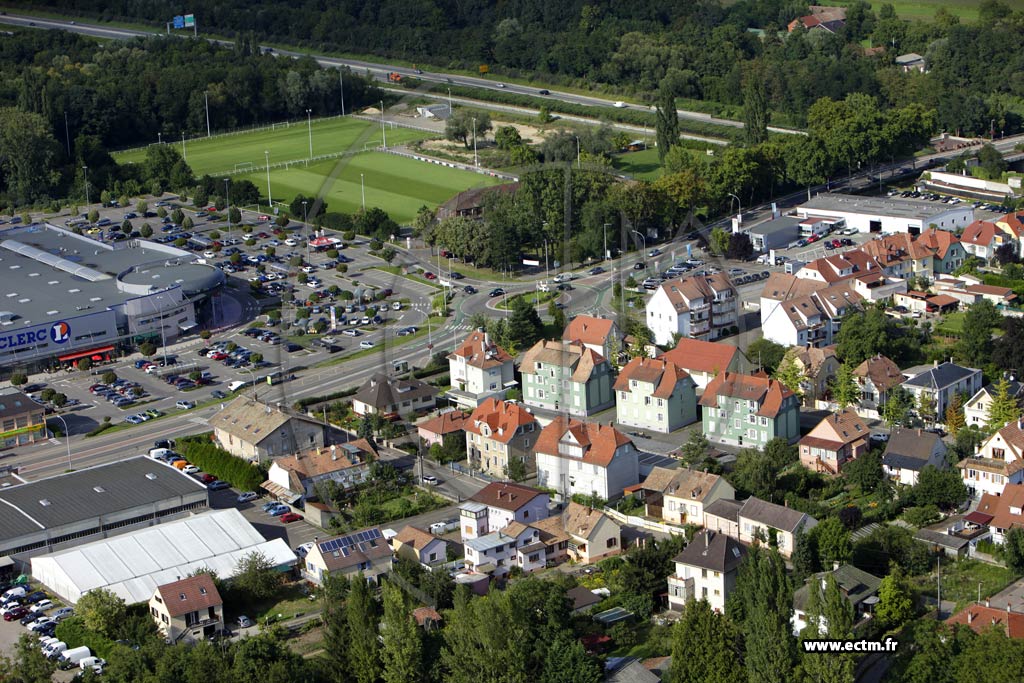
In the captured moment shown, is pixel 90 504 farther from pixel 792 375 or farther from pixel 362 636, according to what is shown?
pixel 792 375

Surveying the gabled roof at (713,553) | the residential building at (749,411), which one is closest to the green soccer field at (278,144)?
the residential building at (749,411)

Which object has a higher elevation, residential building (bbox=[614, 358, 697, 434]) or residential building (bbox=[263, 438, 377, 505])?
residential building (bbox=[614, 358, 697, 434])

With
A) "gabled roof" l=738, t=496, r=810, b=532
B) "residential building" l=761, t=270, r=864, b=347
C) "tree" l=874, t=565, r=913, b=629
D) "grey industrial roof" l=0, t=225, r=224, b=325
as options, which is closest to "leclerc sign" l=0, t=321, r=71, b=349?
"grey industrial roof" l=0, t=225, r=224, b=325

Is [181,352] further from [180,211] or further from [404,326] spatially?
[180,211]

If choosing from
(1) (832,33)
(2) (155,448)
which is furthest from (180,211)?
(1) (832,33)

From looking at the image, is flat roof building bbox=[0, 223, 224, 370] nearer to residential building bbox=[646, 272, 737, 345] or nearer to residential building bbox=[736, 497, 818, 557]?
residential building bbox=[646, 272, 737, 345]
